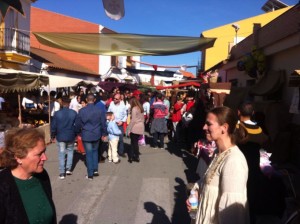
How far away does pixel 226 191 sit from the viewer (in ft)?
7.52

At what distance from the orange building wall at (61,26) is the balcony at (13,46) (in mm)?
13897

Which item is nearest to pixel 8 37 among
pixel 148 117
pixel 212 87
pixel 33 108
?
pixel 33 108

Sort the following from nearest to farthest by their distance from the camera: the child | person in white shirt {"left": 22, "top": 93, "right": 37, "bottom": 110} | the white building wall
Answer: the child → person in white shirt {"left": 22, "top": 93, "right": 37, "bottom": 110} → the white building wall

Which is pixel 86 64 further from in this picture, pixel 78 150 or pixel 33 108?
pixel 78 150

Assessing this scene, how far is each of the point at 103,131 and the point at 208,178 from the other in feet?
17.6

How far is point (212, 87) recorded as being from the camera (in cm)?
1084

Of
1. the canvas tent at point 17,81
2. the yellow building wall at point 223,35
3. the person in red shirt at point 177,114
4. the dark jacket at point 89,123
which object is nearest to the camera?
the dark jacket at point 89,123

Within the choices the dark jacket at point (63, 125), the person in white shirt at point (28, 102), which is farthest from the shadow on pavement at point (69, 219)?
the person in white shirt at point (28, 102)

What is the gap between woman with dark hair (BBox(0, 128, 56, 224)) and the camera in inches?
89.7

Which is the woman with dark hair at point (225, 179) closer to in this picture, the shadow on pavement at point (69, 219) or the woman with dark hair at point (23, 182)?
the woman with dark hair at point (23, 182)

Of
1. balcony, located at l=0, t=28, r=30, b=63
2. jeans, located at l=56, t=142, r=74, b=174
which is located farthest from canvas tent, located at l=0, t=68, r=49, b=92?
balcony, located at l=0, t=28, r=30, b=63

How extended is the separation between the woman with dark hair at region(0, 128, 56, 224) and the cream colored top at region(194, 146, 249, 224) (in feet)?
3.80

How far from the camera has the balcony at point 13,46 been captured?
15.9 metres

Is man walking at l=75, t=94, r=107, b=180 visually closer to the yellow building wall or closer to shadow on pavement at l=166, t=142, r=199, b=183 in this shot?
shadow on pavement at l=166, t=142, r=199, b=183
